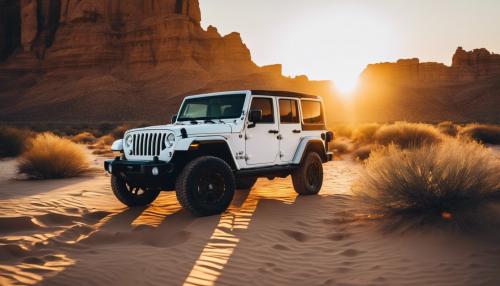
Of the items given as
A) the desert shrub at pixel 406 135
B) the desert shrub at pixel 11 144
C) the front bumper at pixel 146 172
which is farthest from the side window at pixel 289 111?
the desert shrub at pixel 11 144

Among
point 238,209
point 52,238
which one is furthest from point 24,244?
point 238,209

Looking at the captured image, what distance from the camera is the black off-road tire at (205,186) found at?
6.22 m

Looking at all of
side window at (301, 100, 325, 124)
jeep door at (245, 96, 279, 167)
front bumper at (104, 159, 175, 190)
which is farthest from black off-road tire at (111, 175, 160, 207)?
side window at (301, 100, 325, 124)

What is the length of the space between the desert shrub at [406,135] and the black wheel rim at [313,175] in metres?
8.28

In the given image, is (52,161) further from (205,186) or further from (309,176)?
(309,176)

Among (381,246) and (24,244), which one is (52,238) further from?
(381,246)

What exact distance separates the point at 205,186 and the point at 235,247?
1537 millimetres

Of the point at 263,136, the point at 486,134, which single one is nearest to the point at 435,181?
the point at 263,136

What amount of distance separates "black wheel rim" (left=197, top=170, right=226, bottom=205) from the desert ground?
1.00ft

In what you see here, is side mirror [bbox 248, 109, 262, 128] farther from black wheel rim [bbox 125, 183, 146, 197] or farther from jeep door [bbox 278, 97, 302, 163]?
black wheel rim [bbox 125, 183, 146, 197]

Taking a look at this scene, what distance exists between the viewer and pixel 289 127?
816cm

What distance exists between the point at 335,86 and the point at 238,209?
283ft

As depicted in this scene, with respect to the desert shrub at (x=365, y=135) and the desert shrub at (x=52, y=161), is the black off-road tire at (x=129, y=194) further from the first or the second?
the desert shrub at (x=365, y=135)

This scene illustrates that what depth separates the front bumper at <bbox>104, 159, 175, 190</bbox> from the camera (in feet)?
20.1
